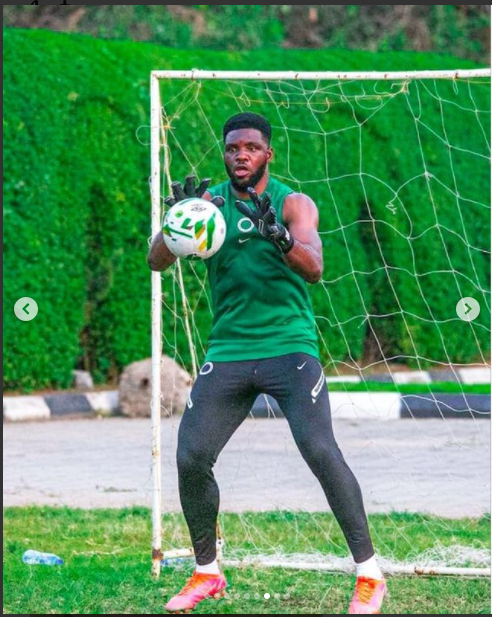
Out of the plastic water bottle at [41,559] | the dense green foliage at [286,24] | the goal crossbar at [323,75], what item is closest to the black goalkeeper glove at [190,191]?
the goal crossbar at [323,75]

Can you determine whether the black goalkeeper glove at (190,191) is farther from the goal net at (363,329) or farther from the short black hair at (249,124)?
the goal net at (363,329)

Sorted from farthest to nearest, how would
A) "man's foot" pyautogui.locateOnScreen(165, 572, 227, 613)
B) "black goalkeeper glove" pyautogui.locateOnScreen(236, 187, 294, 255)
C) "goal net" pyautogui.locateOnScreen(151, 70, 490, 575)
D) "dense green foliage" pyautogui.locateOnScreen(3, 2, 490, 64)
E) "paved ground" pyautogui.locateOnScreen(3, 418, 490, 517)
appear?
"dense green foliage" pyautogui.locateOnScreen(3, 2, 490, 64) < "paved ground" pyautogui.locateOnScreen(3, 418, 490, 517) < "goal net" pyautogui.locateOnScreen(151, 70, 490, 575) < "man's foot" pyautogui.locateOnScreen(165, 572, 227, 613) < "black goalkeeper glove" pyautogui.locateOnScreen(236, 187, 294, 255)

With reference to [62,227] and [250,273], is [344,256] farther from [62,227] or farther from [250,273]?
[250,273]

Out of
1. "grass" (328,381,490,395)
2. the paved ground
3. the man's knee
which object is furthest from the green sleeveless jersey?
"grass" (328,381,490,395)

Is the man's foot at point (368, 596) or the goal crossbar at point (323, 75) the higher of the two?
the goal crossbar at point (323, 75)

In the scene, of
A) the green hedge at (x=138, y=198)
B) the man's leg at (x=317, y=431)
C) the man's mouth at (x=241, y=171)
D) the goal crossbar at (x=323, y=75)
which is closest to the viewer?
the man's leg at (x=317, y=431)

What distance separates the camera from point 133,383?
1337cm

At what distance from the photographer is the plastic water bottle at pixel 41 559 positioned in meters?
6.95

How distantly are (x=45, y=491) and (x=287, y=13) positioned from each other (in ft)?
50.1

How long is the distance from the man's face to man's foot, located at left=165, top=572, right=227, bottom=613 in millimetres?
1715

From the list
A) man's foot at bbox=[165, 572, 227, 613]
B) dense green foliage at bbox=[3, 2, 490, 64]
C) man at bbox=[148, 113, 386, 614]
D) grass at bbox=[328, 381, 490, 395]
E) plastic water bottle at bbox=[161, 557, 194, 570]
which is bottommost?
plastic water bottle at bbox=[161, 557, 194, 570]

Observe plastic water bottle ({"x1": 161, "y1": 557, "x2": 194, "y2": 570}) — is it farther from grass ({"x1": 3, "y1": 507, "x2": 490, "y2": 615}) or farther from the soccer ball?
the soccer ball

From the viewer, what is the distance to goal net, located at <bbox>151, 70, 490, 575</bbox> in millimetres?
7348

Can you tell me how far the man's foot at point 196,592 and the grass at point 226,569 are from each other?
0.05m
